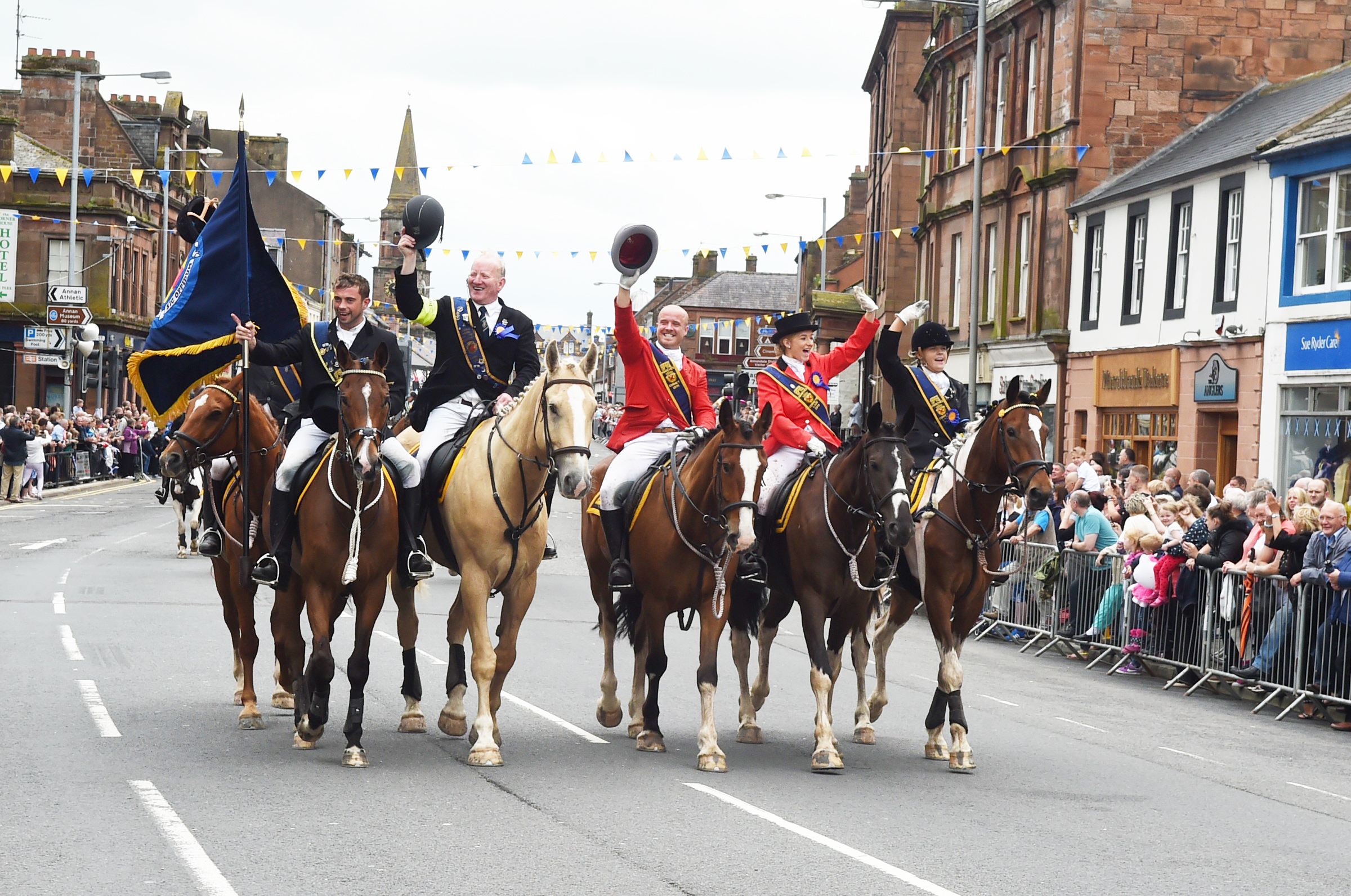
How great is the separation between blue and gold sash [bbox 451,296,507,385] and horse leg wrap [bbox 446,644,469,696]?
175 centimetres

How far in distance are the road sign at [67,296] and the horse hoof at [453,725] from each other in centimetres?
4118

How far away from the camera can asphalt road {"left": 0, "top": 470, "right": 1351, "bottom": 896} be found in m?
6.64

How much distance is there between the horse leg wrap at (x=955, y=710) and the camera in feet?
31.8

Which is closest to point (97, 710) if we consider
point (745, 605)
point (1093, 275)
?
point (745, 605)

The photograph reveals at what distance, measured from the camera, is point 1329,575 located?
13.0m

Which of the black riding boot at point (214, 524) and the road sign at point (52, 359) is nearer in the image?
the black riding boot at point (214, 524)

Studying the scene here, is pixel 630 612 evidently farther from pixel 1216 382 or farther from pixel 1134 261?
pixel 1134 261

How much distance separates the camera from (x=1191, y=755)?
11.0 metres

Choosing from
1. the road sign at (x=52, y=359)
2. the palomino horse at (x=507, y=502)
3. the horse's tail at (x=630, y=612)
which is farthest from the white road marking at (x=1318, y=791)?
the road sign at (x=52, y=359)

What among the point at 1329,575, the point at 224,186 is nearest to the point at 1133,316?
the point at 1329,575

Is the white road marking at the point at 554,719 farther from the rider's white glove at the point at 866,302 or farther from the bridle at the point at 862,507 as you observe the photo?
the rider's white glove at the point at 866,302

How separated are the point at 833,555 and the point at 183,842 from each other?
4.41m

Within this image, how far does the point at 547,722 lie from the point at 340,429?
2.70 metres

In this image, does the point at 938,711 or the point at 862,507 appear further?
the point at 938,711
